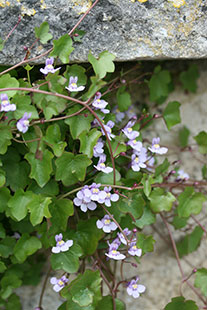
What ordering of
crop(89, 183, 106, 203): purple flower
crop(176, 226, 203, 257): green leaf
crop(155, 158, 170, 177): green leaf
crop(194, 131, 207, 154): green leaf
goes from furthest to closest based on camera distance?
crop(176, 226, 203, 257): green leaf, crop(194, 131, 207, 154): green leaf, crop(155, 158, 170, 177): green leaf, crop(89, 183, 106, 203): purple flower

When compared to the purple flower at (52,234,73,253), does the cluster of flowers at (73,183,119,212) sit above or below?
above

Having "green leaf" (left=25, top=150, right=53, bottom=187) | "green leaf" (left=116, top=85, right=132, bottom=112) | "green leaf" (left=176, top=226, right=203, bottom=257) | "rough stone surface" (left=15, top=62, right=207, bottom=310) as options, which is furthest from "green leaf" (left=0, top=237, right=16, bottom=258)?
"green leaf" (left=176, top=226, right=203, bottom=257)

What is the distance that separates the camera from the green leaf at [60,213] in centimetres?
134

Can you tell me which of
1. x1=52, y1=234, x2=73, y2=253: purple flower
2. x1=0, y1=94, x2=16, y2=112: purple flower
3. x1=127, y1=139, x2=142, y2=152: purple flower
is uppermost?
x1=0, y1=94, x2=16, y2=112: purple flower

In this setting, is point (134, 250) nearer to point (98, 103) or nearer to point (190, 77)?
point (98, 103)

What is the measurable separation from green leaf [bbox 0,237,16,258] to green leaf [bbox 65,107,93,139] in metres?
0.45

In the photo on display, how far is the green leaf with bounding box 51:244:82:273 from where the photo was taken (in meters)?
1.34

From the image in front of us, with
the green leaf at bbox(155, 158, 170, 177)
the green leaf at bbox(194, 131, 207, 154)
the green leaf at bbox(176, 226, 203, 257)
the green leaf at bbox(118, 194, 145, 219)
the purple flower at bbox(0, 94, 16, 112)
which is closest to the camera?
the purple flower at bbox(0, 94, 16, 112)

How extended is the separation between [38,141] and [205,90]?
→ 95 centimetres

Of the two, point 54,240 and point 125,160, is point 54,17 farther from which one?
point 54,240

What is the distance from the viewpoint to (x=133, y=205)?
1399 millimetres

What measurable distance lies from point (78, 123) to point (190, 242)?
2.51 feet

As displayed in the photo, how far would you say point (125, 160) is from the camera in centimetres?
155

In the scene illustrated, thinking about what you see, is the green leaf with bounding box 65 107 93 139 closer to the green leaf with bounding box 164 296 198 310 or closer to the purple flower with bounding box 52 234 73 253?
the purple flower with bounding box 52 234 73 253
